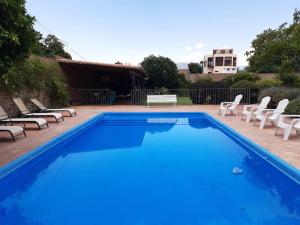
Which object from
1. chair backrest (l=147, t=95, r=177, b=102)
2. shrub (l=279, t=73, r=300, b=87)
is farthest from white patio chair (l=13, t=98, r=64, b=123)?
shrub (l=279, t=73, r=300, b=87)

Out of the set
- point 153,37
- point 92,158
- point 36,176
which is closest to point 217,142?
point 92,158

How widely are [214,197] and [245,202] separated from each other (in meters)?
0.46

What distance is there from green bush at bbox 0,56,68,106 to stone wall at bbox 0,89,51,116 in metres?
0.18

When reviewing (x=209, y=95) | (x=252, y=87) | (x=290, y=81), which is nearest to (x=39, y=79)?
(x=209, y=95)

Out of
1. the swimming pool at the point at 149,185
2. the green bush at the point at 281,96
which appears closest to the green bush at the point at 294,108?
the green bush at the point at 281,96

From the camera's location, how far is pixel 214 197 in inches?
→ 169

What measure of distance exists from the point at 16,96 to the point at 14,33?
7.90 meters

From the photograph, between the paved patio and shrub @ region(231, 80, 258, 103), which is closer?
the paved patio

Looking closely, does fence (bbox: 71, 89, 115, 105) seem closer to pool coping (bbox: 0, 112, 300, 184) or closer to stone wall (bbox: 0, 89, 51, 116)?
stone wall (bbox: 0, 89, 51, 116)

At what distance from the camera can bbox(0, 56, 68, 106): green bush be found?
1075 cm

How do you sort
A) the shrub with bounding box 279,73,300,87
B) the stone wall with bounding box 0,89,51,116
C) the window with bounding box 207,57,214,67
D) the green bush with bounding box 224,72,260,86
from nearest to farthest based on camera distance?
the stone wall with bounding box 0,89,51,116, the shrub with bounding box 279,73,300,87, the green bush with bounding box 224,72,260,86, the window with bounding box 207,57,214,67

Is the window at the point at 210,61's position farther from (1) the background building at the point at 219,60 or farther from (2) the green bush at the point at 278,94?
(2) the green bush at the point at 278,94

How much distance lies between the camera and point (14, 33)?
4184mm

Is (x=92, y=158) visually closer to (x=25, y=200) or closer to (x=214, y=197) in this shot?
(x=25, y=200)
